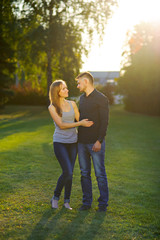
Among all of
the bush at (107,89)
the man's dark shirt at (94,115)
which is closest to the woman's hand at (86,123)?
the man's dark shirt at (94,115)

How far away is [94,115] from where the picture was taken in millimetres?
4840

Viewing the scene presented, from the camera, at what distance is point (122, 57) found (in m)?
36.1

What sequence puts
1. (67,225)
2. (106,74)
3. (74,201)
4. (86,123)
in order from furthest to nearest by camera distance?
(106,74), (74,201), (86,123), (67,225)

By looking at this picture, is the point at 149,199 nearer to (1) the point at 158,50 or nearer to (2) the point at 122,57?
(1) the point at 158,50

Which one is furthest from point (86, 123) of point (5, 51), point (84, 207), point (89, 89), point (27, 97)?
point (27, 97)

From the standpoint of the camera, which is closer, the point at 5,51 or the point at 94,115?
the point at 94,115

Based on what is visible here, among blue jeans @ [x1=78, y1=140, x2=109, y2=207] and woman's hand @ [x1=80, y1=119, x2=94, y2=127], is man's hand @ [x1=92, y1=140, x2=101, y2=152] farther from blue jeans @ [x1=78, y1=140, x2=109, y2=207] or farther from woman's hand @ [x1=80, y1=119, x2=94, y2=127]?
woman's hand @ [x1=80, y1=119, x2=94, y2=127]

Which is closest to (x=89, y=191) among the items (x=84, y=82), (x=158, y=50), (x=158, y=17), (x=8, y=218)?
(x=8, y=218)

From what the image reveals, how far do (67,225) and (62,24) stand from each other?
21.4 metres

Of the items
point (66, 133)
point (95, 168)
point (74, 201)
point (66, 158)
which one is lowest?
point (74, 201)

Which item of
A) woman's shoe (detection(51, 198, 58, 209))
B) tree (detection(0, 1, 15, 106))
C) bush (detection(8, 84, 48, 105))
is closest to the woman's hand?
woman's shoe (detection(51, 198, 58, 209))

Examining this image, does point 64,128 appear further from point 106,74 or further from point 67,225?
point 106,74

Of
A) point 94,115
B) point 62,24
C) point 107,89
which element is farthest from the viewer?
point 107,89

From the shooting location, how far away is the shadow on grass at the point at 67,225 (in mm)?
4074
